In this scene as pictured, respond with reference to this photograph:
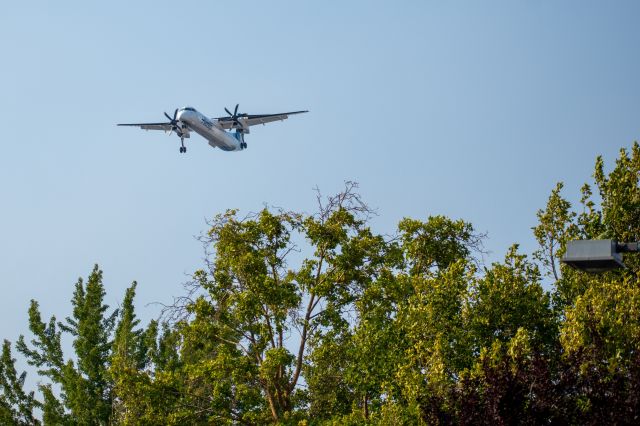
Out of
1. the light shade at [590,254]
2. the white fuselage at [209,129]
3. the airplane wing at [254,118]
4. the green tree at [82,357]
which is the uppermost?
the airplane wing at [254,118]

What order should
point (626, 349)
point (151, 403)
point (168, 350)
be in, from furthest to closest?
point (168, 350) < point (151, 403) < point (626, 349)

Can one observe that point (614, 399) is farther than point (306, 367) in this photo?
No

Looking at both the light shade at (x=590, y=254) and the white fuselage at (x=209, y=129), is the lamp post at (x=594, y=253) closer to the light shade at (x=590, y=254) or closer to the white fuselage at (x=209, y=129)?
the light shade at (x=590, y=254)

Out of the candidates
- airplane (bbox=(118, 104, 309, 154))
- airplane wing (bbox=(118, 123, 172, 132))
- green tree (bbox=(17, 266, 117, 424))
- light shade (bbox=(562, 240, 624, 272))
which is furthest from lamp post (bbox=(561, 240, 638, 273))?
airplane wing (bbox=(118, 123, 172, 132))

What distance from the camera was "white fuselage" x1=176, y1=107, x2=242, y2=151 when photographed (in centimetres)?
7188

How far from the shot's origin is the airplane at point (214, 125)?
72000 millimetres

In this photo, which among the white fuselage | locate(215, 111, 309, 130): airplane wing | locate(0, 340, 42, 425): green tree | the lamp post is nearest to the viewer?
the lamp post

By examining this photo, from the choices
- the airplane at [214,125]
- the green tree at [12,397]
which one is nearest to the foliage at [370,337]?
the green tree at [12,397]

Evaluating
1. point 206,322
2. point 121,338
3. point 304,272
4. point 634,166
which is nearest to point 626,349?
point 634,166

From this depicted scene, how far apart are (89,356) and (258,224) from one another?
1015 centimetres

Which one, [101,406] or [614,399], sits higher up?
[101,406]

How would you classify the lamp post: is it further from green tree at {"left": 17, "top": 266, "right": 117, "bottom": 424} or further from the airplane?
the airplane

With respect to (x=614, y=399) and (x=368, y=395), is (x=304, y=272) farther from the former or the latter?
(x=614, y=399)

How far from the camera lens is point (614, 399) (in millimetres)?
18141
